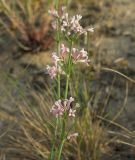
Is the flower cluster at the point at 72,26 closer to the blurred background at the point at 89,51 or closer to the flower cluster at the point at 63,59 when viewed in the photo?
the flower cluster at the point at 63,59

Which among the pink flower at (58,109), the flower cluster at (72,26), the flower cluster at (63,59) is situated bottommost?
the pink flower at (58,109)

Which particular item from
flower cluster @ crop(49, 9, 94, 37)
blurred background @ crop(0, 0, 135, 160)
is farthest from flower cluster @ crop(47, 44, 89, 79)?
blurred background @ crop(0, 0, 135, 160)

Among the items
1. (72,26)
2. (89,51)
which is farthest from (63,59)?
(89,51)

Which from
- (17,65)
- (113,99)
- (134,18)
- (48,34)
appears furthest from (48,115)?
(134,18)

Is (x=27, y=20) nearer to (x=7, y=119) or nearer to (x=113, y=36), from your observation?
(x=113, y=36)

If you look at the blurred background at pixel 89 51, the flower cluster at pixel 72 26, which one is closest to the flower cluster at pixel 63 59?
the flower cluster at pixel 72 26

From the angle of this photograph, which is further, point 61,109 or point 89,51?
point 89,51

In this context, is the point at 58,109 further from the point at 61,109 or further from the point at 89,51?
the point at 89,51

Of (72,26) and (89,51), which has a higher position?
(89,51)

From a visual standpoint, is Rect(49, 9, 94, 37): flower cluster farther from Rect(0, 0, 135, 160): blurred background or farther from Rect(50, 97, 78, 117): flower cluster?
Rect(0, 0, 135, 160): blurred background

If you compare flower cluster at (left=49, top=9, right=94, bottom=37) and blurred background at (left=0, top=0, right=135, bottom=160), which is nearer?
flower cluster at (left=49, top=9, right=94, bottom=37)

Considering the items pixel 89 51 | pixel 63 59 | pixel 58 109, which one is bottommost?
pixel 58 109
